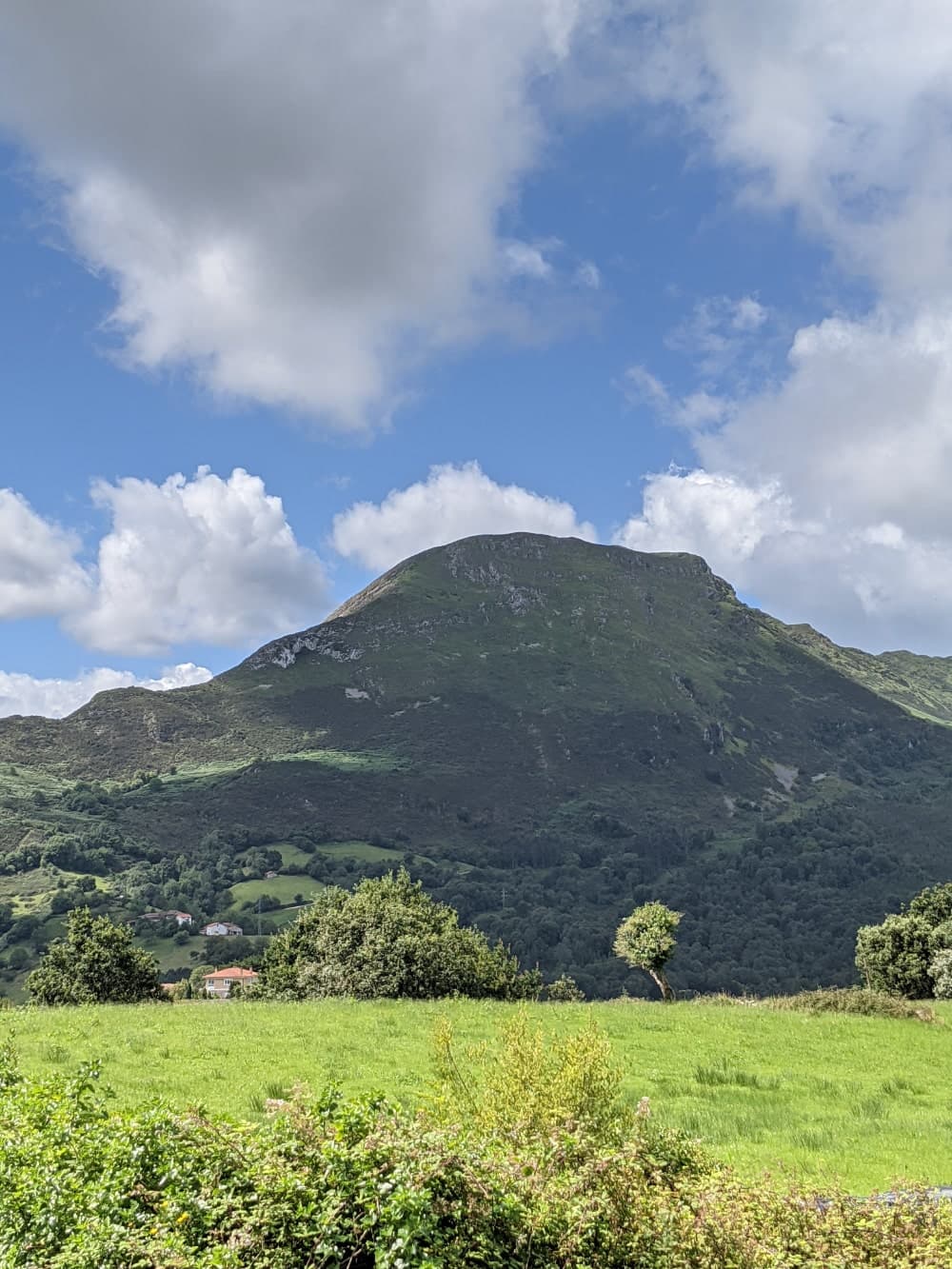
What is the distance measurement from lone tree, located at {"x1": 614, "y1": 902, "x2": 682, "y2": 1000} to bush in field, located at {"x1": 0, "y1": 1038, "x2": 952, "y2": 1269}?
3428 centimetres

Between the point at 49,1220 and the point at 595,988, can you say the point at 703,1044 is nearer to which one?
the point at 49,1220

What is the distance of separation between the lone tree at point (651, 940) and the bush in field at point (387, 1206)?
34279mm

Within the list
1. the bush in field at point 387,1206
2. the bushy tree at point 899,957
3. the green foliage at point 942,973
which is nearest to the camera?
the bush in field at point 387,1206

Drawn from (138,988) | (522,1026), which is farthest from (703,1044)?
(138,988)

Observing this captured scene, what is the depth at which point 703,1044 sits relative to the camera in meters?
24.4

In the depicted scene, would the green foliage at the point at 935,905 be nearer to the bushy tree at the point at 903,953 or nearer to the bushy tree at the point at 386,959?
the bushy tree at the point at 903,953

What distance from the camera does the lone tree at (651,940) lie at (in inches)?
1576

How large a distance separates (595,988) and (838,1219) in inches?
6984

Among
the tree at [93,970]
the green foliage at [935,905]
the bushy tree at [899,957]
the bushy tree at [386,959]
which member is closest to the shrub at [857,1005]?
the bushy tree at [386,959]

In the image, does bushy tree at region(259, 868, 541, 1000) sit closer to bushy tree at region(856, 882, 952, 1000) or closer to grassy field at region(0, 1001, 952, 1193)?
grassy field at region(0, 1001, 952, 1193)

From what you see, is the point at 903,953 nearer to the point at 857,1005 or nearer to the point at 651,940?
the point at 651,940

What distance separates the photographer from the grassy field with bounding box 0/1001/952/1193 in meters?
15.1

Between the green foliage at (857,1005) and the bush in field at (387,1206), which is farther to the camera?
the green foliage at (857,1005)

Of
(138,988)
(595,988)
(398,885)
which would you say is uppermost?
(398,885)
